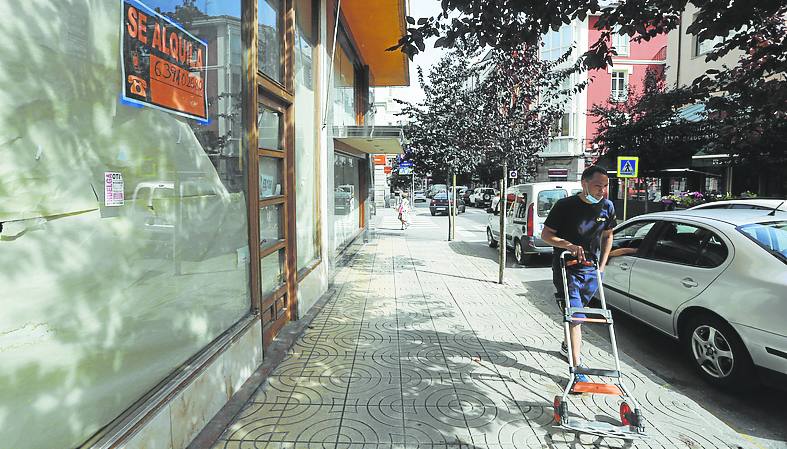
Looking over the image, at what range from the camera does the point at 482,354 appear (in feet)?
Result: 16.4

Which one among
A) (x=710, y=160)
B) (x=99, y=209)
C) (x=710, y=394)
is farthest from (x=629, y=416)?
(x=710, y=160)

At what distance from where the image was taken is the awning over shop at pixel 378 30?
8695mm

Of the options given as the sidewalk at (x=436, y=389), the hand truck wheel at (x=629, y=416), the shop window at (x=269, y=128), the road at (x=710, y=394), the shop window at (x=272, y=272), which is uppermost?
the shop window at (x=269, y=128)

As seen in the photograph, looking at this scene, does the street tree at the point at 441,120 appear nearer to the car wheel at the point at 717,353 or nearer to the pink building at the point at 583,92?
the car wheel at the point at 717,353

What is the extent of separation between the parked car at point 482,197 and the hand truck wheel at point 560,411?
32983mm

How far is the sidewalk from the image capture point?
3.33 m

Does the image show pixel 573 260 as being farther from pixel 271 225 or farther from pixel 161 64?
pixel 161 64

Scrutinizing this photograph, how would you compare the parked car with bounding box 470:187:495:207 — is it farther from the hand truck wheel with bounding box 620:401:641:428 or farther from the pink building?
the hand truck wheel with bounding box 620:401:641:428

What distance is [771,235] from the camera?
427 cm

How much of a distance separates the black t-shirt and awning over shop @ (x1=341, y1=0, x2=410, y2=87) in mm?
5514

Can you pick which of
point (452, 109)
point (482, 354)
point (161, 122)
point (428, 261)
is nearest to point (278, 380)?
point (482, 354)

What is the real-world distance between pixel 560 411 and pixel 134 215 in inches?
117

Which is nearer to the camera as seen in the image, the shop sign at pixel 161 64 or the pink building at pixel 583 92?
the shop sign at pixel 161 64

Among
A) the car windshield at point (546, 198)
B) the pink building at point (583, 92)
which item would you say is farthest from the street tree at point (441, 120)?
the pink building at point (583, 92)
